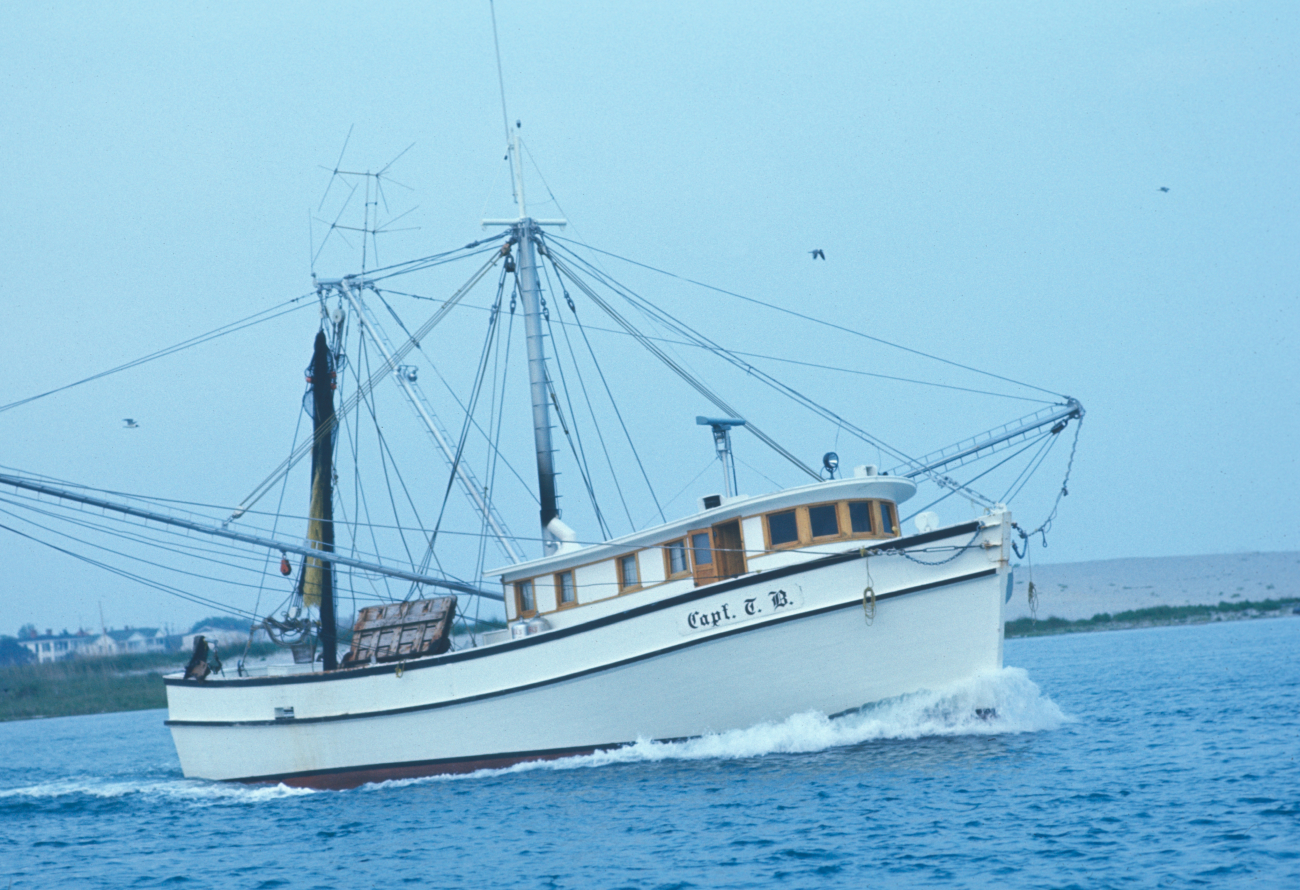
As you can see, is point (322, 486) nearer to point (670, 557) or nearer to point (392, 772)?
point (392, 772)

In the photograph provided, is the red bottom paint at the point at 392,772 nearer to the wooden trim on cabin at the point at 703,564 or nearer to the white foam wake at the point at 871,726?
the white foam wake at the point at 871,726

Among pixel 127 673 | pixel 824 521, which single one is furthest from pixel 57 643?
pixel 824 521

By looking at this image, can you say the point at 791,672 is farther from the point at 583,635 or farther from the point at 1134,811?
the point at 1134,811

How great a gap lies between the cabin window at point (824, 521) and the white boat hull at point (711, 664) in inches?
26.4

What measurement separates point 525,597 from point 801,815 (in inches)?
345

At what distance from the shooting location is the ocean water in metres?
14.1

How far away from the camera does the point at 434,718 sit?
2281cm

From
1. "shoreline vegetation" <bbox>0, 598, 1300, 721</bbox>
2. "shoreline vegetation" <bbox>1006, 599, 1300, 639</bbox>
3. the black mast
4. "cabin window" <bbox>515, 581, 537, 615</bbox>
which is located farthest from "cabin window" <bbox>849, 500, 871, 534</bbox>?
"shoreline vegetation" <bbox>1006, 599, 1300, 639</bbox>

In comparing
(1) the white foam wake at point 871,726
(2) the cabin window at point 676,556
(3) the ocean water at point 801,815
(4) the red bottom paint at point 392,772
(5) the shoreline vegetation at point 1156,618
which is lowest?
(5) the shoreline vegetation at point 1156,618

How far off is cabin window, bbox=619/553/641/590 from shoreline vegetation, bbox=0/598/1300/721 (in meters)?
48.5

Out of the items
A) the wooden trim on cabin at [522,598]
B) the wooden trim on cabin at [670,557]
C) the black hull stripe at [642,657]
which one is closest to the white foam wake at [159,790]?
the black hull stripe at [642,657]

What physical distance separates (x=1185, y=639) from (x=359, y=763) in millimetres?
45846

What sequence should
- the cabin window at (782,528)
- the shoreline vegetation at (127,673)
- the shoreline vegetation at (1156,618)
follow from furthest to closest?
the shoreline vegetation at (1156,618) < the shoreline vegetation at (127,673) < the cabin window at (782,528)

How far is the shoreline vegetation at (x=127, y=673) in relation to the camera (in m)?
68.4
